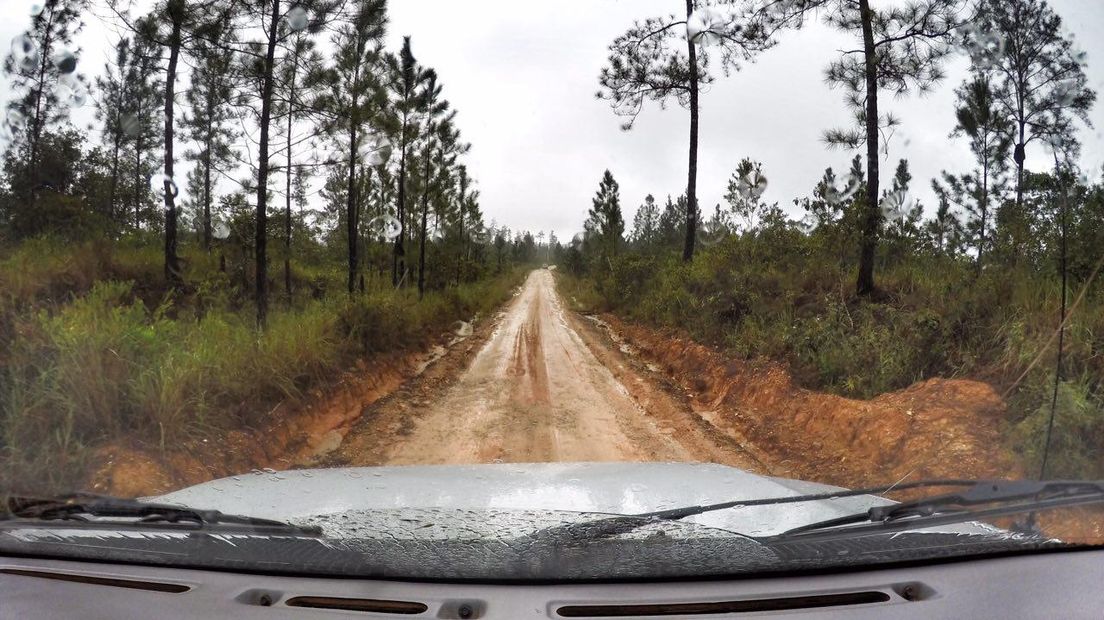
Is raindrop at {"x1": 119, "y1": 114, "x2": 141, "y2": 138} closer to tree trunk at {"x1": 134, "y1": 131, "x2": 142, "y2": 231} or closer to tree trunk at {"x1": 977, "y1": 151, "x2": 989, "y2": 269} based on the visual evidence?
A: tree trunk at {"x1": 134, "y1": 131, "x2": 142, "y2": 231}

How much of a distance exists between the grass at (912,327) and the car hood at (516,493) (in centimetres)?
287

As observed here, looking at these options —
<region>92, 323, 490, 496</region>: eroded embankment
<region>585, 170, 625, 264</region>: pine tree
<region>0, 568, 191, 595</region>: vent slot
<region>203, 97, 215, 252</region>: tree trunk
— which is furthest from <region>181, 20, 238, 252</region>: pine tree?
<region>585, 170, 625, 264</region>: pine tree

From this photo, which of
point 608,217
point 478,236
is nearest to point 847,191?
point 608,217

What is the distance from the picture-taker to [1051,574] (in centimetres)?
184

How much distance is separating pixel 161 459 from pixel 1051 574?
524cm

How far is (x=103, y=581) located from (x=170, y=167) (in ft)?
36.3

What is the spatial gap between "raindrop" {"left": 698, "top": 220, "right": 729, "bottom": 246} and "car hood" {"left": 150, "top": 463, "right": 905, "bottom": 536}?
538 inches

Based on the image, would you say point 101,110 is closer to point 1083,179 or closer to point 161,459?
point 161,459

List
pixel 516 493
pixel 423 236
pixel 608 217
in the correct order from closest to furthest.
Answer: pixel 516 493 → pixel 423 236 → pixel 608 217

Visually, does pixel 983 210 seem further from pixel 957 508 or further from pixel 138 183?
pixel 138 183

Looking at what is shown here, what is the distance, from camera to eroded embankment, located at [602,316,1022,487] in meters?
4.75

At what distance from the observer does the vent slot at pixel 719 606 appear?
1.64 m

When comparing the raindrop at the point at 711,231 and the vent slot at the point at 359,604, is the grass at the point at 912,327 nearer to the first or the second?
the raindrop at the point at 711,231

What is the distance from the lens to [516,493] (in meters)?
2.90
